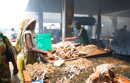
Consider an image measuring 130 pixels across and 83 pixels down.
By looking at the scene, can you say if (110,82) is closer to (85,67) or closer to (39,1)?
(85,67)

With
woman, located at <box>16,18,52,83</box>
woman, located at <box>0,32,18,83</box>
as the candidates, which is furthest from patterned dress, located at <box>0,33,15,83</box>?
woman, located at <box>16,18,52,83</box>

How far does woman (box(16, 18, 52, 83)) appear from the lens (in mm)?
2398

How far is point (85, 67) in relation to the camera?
238cm

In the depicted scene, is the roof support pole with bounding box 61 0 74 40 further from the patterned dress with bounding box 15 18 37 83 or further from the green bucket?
the patterned dress with bounding box 15 18 37 83

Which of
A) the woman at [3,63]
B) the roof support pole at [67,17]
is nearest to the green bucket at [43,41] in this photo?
the woman at [3,63]

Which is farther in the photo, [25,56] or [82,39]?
[82,39]

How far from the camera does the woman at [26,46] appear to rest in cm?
240

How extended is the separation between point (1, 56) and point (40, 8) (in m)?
11.3

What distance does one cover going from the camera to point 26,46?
8.11ft

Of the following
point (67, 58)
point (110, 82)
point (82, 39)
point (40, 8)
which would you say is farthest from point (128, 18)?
point (110, 82)

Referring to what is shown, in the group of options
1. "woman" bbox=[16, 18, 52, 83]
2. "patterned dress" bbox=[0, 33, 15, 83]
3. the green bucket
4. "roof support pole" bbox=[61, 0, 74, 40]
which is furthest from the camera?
"roof support pole" bbox=[61, 0, 74, 40]

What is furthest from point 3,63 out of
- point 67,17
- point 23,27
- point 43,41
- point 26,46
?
point 67,17

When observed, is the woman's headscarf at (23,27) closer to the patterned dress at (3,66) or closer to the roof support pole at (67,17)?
the patterned dress at (3,66)

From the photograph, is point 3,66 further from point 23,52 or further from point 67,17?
point 67,17
